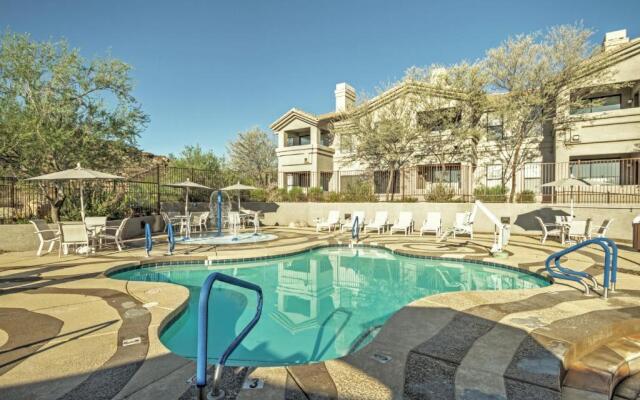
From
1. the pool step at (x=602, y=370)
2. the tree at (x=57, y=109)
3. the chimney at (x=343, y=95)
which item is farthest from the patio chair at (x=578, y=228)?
the chimney at (x=343, y=95)

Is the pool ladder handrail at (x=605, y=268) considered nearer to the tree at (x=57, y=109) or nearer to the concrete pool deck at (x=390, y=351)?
the concrete pool deck at (x=390, y=351)

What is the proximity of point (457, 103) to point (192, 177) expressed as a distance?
15825mm

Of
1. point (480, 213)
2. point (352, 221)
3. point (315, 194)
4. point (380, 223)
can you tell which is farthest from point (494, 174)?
point (315, 194)

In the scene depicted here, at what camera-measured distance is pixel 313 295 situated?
22.0 ft

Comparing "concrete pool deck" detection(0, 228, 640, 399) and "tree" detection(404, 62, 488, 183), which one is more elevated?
"tree" detection(404, 62, 488, 183)

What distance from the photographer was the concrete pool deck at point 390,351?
2.54 meters

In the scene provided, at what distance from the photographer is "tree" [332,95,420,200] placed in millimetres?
19859

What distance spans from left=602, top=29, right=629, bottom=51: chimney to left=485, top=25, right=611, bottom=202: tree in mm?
3417

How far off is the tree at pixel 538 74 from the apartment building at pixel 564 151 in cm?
81

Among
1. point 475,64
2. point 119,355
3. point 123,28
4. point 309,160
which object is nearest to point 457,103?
point 475,64

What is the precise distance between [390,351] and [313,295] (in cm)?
370

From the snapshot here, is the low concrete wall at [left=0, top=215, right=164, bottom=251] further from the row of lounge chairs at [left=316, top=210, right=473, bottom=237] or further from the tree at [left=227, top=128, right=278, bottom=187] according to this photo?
the tree at [left=227, top=128, right=278, bottom=187]

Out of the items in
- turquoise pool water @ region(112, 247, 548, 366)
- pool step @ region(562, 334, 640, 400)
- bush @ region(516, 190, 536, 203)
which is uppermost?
bush @ region(516, 190, 536, 203)

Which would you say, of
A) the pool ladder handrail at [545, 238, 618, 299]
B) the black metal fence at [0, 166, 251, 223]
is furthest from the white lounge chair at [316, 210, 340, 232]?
the pool ladder handrail at [545, 238, 618, 299]
